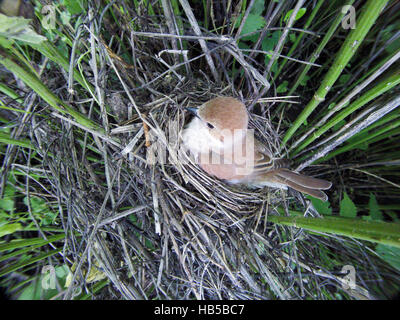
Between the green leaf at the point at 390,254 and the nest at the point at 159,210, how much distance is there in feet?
0.69

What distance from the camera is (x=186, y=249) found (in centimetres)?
150

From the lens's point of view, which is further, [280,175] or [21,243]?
[280,175]

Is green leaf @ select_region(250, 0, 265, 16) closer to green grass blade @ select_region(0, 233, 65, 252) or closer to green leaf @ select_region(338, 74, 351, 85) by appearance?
green leaf @ select_region(338, 74, 351, 85)

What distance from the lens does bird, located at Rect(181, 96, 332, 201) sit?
1.56m

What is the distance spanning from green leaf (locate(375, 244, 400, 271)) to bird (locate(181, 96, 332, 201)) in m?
0.40

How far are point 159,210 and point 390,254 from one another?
1.41m

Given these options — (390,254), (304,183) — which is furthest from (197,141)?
Answer: (390,254)

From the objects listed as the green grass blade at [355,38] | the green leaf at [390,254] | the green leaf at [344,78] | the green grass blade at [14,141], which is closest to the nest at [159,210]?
the green grass blade at [14,141]

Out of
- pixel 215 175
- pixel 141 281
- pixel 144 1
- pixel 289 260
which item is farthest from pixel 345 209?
pixel 144 1

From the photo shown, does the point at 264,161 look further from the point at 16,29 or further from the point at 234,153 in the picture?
the point at 16,29

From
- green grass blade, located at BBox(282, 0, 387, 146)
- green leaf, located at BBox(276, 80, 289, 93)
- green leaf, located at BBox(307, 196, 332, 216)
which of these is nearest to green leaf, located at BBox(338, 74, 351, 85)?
green leaf, located at BBox(276, 80, 289, 93)

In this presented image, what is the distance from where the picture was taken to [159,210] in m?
1.54

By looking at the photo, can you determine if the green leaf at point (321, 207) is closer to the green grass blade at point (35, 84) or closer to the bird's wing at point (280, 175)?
the bird's wing at point (280, 175)
